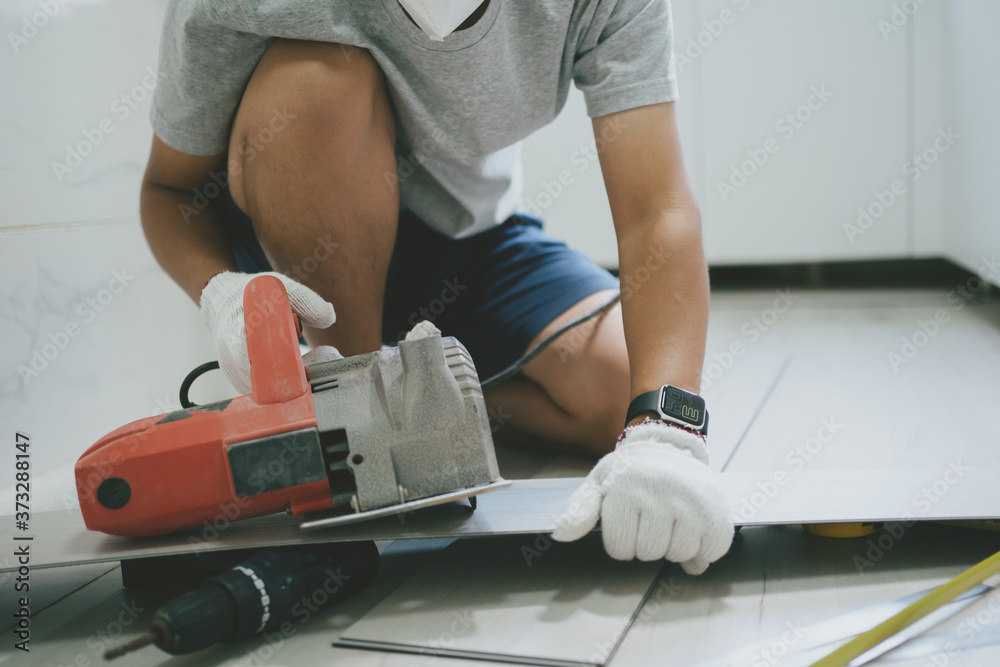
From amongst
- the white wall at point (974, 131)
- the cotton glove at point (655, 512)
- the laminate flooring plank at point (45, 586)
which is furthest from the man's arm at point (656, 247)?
the white wall at point (974, 131)

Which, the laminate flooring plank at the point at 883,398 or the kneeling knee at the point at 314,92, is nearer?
the kneeling knee at the point at 314,92

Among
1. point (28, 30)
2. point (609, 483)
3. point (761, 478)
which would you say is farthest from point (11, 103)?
point (761, 478)

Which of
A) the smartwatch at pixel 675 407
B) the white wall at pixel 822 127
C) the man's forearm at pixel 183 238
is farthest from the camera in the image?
the white wall at pixel 822 127

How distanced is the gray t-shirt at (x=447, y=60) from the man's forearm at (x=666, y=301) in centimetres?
16

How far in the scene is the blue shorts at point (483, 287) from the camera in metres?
1.16

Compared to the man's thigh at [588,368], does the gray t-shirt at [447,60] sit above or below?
above

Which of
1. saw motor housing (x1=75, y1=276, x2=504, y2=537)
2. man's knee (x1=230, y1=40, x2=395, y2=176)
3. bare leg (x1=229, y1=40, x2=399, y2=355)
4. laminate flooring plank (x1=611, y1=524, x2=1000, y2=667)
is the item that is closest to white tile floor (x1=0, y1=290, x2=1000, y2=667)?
laminate flooring plank (x1=611, y1=524, x2=1000, y2=667)

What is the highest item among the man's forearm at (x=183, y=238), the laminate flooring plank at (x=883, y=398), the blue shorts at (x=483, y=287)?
the man's forearm at (x=183, y=238)

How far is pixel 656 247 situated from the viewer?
2.72 feet

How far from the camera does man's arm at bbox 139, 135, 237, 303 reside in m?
0.97

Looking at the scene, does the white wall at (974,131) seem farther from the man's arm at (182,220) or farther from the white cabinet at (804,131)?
the man's arm at (182,220)

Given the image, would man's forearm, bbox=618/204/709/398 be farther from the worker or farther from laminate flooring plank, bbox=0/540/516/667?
laminate flooring plank, bbox=0/540/516/667

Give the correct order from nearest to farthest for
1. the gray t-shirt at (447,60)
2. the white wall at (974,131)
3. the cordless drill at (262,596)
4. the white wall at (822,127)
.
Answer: the cordless drill at (262,596), the gray t-shirt at (447,60), the white wall at (974,131), the white wall at (822,127)

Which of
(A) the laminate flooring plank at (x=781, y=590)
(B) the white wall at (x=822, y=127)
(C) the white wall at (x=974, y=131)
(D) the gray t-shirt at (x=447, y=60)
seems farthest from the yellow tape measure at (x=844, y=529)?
(B) the white wall at (x=822, y=127)
